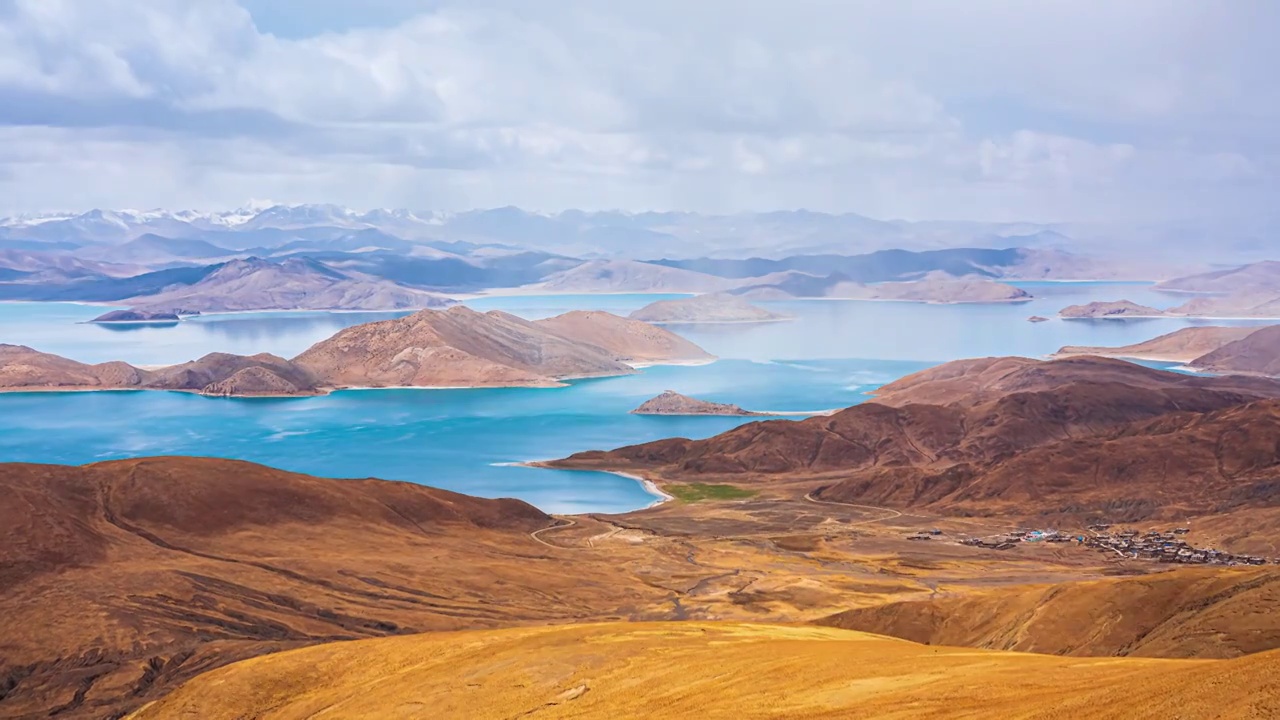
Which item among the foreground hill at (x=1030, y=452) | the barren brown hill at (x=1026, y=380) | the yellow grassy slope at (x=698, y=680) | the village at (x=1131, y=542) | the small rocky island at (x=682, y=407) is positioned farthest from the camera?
the small rocky island at (x=682, y=407)

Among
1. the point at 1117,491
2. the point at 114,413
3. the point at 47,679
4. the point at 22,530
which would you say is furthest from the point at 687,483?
the point at 114,413

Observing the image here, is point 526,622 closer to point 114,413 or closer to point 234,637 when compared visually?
point 234,637

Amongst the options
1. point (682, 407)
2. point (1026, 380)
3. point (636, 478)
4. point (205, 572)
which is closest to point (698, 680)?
point (205, 572)

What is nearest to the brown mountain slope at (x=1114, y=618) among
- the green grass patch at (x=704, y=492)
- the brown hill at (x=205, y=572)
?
the brown hill at (x=205, y=572)

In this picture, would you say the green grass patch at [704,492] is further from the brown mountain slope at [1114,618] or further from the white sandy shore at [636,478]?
the brown mountain slope at [1114,618]

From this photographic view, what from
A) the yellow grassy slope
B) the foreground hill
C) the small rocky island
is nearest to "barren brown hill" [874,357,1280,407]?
the foreground hill

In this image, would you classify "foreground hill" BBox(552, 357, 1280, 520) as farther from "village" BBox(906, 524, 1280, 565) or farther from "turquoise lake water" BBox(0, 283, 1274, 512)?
"turquoise lake water" BBox(0, 283, 1274, 512)
